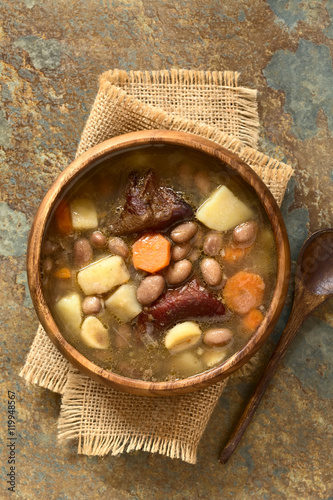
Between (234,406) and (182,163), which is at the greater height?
(182,163)

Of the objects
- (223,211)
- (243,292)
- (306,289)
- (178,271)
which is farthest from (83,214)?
(306,289)

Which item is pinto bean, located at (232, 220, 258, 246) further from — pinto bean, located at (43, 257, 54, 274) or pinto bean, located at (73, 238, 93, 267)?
pinto bean, located at (43, 257, 54, 274)

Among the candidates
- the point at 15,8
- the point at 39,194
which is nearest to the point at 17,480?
the point at 39,194

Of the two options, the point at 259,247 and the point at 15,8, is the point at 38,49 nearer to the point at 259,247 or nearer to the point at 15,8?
the point at 15,8

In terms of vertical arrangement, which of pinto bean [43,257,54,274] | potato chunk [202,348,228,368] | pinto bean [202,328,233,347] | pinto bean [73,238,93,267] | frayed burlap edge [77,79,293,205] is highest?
frayed burlap edge [77,79,293,205]

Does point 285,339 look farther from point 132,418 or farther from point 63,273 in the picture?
point 63,273

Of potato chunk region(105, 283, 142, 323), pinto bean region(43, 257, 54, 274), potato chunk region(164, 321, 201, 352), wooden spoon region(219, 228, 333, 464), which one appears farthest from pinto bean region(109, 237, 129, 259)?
wooden spoon region(219, 228, 333, 464)
